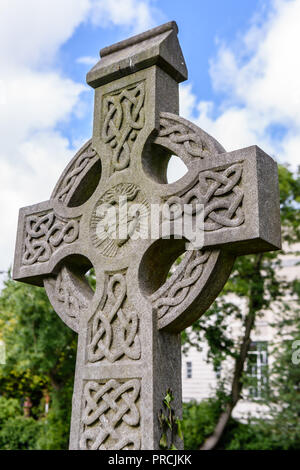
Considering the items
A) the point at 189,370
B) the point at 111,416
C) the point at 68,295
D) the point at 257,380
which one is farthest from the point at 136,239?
the point at 189,370

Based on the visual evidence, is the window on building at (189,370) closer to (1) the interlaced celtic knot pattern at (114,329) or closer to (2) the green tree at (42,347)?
(2) the green tree at (42,347)

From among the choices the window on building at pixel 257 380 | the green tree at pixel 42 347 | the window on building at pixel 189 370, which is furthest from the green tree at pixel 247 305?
the window on building at pixel 189 370

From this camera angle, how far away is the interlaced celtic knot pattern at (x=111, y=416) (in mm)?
2836

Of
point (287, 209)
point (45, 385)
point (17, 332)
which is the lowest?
point (45, 385)

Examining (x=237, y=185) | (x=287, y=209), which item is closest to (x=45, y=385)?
(x=287, y=209)

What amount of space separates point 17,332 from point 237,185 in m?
10.8

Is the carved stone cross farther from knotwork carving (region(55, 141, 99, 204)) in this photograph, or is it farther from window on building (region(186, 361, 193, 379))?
window on building (region(186, 361, 193, 379))

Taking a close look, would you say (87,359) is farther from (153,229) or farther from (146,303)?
(153,229)

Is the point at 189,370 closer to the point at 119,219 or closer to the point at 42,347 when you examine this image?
the point at 42,347

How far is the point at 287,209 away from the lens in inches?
538

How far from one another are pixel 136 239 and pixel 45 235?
0.98 metres

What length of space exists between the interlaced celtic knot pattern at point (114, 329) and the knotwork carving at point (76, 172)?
93 cm

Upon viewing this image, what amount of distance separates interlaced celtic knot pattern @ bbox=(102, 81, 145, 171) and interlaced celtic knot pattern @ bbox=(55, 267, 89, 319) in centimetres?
89
